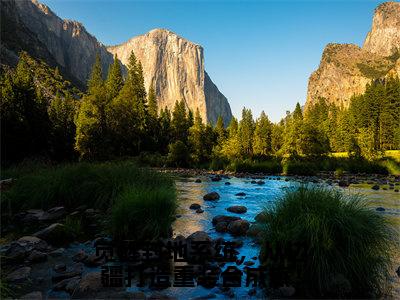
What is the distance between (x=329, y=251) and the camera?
4.95m

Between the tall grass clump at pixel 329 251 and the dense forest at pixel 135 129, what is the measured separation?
2795cm

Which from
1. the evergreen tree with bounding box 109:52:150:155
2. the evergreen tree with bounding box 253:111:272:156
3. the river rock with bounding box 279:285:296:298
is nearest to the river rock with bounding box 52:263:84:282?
the river rock with bounding box 279:285:296:298

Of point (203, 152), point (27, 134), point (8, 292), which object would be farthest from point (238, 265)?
point (203, 152)

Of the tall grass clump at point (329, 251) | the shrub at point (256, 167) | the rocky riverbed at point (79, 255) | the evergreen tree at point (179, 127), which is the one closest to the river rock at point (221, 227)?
the rocky riverbed at point (79, 255)

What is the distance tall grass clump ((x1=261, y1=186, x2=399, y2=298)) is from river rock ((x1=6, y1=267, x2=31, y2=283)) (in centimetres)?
407

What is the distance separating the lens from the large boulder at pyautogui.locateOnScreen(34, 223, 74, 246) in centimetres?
790

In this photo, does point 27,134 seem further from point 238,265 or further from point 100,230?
point 238,265

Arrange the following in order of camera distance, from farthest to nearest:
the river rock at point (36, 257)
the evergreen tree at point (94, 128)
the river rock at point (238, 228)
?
the evergreen tree at point (94, 128) < the river rock at point (238, 228) < the river rock at point (36, 257)

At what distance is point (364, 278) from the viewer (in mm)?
5023

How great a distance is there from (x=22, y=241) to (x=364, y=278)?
683cm

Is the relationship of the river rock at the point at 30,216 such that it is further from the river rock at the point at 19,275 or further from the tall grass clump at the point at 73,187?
the river rock at the point at 19,275

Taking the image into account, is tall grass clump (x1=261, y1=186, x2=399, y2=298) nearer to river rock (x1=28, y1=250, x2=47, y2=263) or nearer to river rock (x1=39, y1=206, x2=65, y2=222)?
river rock (x1=28, y1=250, x2=47, y2=263)

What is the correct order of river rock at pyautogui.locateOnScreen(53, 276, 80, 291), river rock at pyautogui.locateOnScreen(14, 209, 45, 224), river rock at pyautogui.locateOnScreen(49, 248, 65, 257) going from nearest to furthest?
river rock at pyautogui.locateOnScreen(53, 276, 80, 291)
river rock at pyautogui.locateOnScreen(49, 248, 65, 257)
river rock at pyautogui.locateOnScreen(14, 209, 45, 224)

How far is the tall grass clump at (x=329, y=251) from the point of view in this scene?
4926 mm
